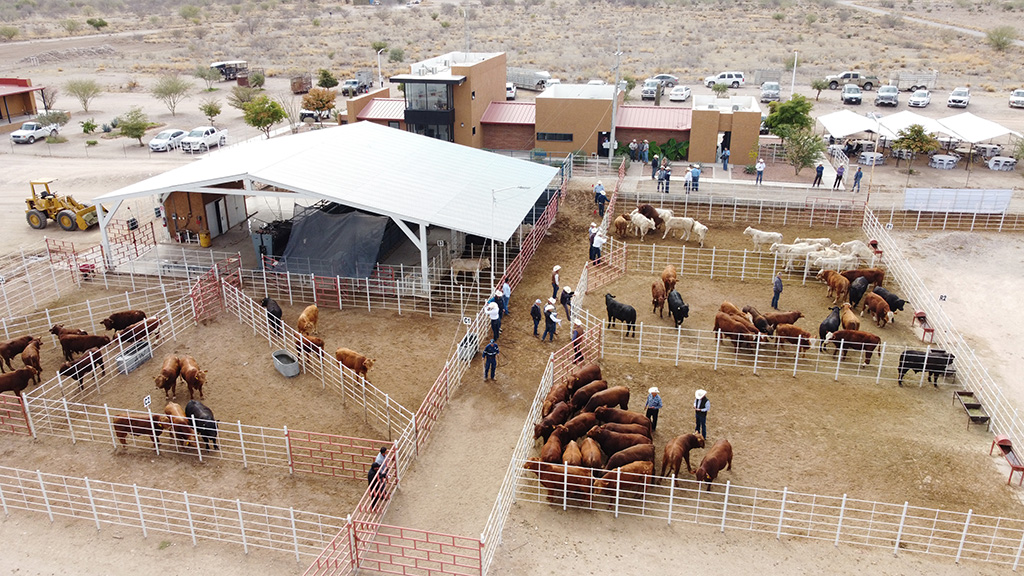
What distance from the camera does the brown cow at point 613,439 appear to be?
14859mm

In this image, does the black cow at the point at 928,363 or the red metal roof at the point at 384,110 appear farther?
the red metal roof at the point at 384,110

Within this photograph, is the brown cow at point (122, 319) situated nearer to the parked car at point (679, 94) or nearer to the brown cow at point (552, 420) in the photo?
the brown cow at point (552, 420)

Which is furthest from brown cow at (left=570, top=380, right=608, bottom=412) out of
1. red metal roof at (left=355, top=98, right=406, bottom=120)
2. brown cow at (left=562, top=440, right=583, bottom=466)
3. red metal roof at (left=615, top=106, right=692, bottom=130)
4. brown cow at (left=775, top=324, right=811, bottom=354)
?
red metal roof at (left=355, top=98, right=406, bottom=120)

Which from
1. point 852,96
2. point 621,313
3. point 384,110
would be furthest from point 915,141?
point 384,110

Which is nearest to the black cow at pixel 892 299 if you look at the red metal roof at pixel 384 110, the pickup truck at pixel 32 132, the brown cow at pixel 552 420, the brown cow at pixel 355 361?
the brown cow at pixel 552 420

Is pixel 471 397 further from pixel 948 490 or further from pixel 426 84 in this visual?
pixel 426 84

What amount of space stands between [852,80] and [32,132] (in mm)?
58062

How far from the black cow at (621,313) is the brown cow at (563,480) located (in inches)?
275

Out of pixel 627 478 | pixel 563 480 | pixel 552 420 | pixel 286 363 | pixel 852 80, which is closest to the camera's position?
pixel 563 480

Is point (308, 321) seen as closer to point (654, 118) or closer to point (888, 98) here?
point (654, 118)

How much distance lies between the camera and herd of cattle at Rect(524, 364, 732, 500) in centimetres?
1391

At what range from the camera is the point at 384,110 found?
4144cm

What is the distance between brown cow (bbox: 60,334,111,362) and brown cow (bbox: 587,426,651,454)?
12889 mm

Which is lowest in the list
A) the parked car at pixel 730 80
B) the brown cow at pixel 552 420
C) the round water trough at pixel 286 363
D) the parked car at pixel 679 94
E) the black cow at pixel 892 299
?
the round water trough at pixel 286 363
